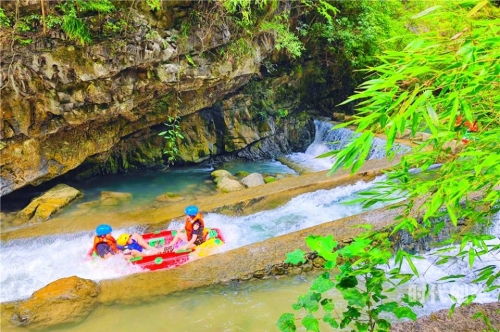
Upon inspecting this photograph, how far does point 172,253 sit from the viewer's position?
514 cm

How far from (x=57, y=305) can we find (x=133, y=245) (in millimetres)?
1491

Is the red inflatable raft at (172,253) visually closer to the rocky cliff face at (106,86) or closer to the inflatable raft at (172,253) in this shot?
the inflatable raft at (172,253)

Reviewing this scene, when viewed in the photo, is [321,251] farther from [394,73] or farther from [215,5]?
[215,5]

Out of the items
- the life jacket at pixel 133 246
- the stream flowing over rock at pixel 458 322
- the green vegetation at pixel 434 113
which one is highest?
the green vegetation at pixel 434 113

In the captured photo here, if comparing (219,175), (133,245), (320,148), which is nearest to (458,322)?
(133,245)

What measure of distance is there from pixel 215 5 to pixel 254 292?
563cm

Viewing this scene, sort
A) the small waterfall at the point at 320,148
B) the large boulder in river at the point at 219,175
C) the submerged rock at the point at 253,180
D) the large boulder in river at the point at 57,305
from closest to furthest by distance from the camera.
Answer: the large boulder in river at the point at 57,305
the submerged rock at the point at 253,180
the large boulder in river at the point at 219,175
the small waterfall at the point at 320,148

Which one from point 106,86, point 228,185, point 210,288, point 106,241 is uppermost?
point 106,86

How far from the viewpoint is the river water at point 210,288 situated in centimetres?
401

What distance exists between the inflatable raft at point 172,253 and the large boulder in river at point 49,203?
8.71 feet

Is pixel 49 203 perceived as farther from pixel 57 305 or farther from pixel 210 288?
pixel 210 288

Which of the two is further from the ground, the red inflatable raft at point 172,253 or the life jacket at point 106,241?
the life jacket at point 106,241

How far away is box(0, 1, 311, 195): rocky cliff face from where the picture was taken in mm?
5992

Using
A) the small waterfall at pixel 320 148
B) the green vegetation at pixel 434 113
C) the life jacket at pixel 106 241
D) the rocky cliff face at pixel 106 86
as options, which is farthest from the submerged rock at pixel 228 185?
the green vegetation at pixel 434 113
